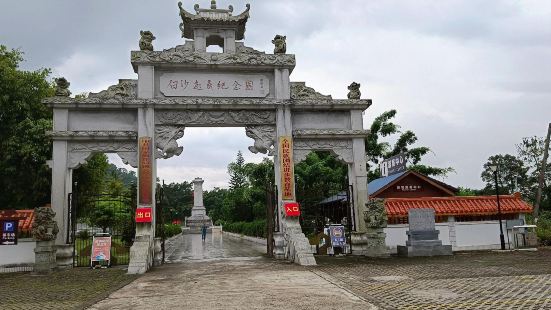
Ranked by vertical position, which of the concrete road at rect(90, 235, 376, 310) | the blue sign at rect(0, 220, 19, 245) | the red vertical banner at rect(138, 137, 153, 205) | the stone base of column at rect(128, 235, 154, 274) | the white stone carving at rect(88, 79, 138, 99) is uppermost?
the white stone carving at rect(88, 79, 138, 99)

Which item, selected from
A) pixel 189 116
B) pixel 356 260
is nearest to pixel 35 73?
pixel 189 116

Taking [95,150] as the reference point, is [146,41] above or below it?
above

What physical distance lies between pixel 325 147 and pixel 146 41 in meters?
7.01

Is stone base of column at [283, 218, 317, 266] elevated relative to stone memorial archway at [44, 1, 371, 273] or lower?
lower

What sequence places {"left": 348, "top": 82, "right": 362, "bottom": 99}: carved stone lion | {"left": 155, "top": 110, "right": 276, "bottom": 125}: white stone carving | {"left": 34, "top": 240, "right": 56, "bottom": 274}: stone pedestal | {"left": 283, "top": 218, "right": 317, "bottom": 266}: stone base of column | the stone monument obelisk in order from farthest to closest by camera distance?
the stone monument obelisk → {"left": 348, "top": 82, "right": 362, "bottom": 99}: carved stone lion → {"left": 155, "top": 110, "right": 276, "bottom": 125}: white stone carving → {"left": 283, "top": 218, "right": 317, "bottom": 266}: stone base of column → {"left": 34, "top": 240, "right": 56, "bottom": 274}: stone pedestal

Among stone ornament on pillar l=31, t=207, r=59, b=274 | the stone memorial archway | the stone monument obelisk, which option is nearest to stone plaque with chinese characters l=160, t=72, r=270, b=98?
the stone memorial archway

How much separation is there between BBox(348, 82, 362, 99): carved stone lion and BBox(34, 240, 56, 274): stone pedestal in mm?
10717

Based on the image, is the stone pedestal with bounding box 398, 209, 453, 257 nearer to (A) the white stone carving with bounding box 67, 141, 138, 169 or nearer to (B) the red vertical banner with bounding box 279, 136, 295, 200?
(B) the red vertical banner with bounding box 279, 136, 295, 200

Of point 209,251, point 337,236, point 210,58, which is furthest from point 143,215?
point 209,251

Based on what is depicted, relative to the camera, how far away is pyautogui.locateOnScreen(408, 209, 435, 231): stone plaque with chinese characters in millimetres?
14844

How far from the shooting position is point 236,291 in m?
8.12

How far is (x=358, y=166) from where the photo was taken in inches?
611

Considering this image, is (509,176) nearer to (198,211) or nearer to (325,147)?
A: (198,211)

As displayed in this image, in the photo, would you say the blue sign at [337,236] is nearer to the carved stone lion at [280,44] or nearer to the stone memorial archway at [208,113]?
the stone memorial archway at [208,113]
